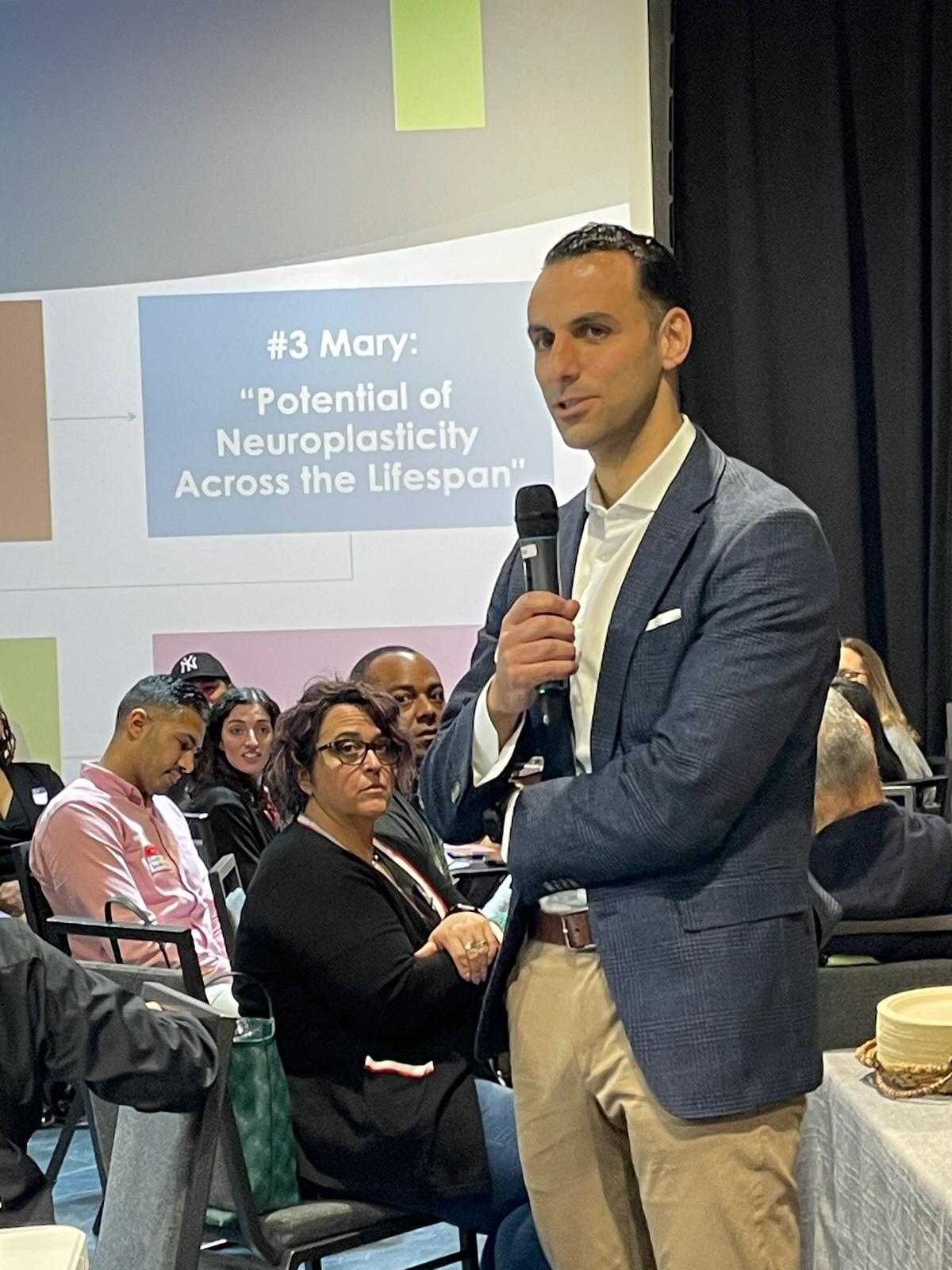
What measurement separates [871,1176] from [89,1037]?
882mm

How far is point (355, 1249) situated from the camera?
11.1 feet

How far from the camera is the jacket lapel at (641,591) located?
1.63 meters

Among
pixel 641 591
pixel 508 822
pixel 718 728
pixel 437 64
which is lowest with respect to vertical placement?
pixel 508 822

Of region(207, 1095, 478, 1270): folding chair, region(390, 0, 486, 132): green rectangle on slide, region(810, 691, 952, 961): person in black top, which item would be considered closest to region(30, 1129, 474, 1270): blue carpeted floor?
region(207, 1095, 478, 1270): folding chair

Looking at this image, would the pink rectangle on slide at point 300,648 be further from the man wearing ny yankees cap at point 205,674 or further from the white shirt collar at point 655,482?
the white shirt collar at point 655,482

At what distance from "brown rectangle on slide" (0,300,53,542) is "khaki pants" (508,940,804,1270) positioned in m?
4.01

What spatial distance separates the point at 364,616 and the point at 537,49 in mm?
1885

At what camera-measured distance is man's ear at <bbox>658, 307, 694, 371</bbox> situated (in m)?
1.69

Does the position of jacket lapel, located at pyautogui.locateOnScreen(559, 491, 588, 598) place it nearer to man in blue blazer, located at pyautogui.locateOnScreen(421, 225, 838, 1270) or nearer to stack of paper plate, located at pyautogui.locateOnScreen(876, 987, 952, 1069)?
man in blue blazer, located at pyautogui.locateOnScreen(421, 225, 838, 1270)

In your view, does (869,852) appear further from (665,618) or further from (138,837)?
(138,837)

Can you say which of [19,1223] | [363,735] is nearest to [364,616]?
[363,735]

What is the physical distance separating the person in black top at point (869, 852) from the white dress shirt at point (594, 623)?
95 centimetres

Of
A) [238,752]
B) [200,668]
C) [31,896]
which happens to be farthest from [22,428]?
[31,896]

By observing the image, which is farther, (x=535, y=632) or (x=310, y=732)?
(x=310, y=732)
